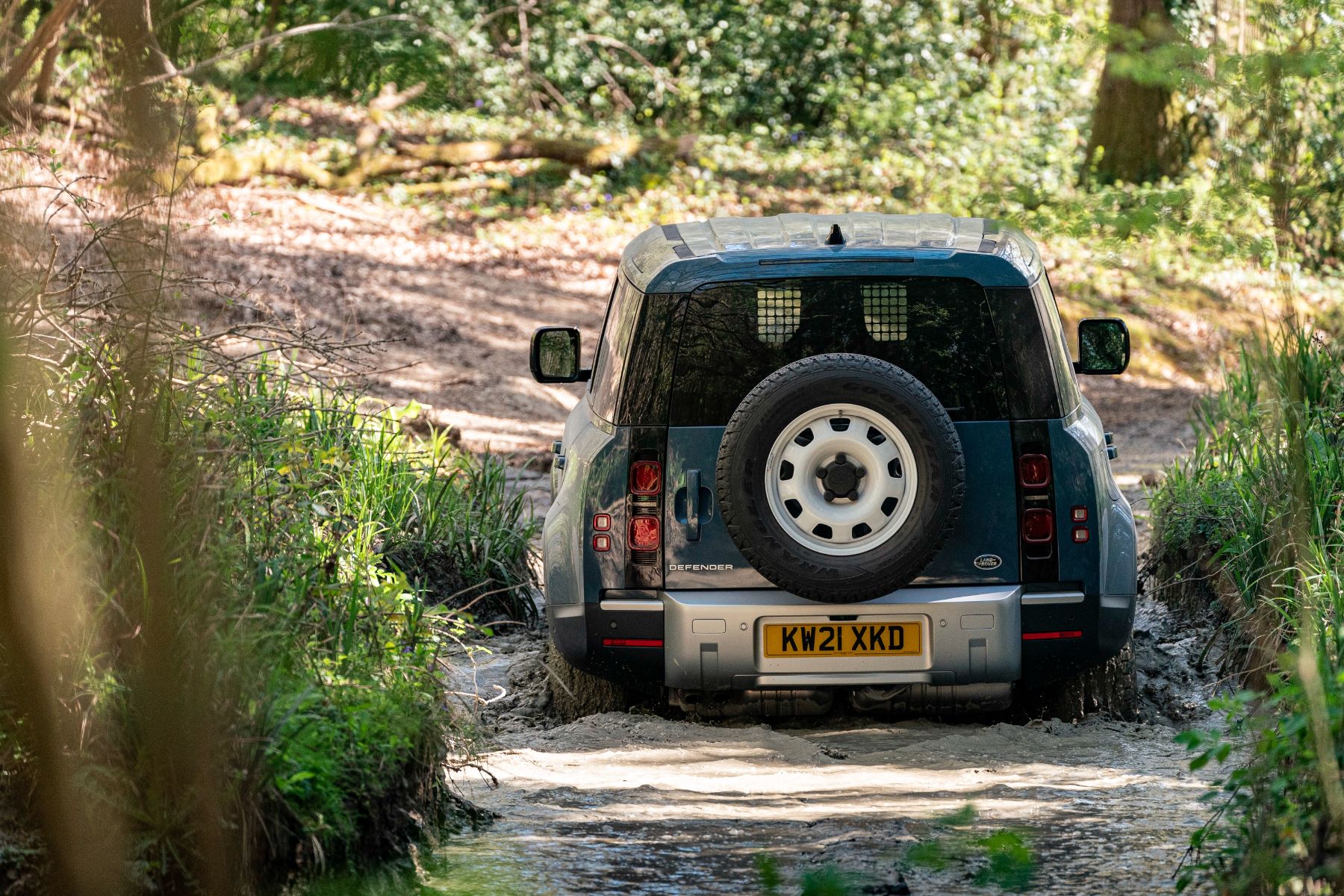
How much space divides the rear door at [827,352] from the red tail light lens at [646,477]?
0.13ft

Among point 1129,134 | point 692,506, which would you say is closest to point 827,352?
point 692,506

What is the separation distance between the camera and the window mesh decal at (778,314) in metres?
5.22

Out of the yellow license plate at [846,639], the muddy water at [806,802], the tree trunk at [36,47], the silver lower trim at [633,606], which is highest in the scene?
the tree trunk at [36,47]

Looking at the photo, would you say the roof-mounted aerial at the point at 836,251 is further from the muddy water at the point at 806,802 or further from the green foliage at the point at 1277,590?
the muddy water at the point at 806,802

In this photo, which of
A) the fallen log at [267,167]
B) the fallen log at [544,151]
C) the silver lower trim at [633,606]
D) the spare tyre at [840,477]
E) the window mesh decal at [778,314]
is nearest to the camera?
the spare tyre at [840,477]

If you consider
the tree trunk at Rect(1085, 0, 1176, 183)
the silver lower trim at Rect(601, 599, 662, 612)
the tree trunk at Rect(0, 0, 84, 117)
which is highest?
the tree trunk at Rect(1085, 0, 1176, 183)

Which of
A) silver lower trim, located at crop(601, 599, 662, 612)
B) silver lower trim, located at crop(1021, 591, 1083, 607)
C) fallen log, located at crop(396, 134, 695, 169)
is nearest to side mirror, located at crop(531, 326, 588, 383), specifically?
silver lower trim, located at crop(601, 599, 662, 612)

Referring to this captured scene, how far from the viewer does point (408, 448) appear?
8141 mm

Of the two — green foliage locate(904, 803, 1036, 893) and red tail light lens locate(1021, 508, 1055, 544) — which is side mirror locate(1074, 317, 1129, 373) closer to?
red tail light lens locate(1021, 508, 1055, 544)

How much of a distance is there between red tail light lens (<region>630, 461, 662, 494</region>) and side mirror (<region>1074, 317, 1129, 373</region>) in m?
1.98

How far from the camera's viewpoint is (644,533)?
5.14 meters

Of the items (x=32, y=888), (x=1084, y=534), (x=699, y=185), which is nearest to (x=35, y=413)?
(x=32, y=888)

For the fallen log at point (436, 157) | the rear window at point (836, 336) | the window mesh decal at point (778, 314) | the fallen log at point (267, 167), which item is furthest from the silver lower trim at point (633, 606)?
the fallen log at point (436, 157)

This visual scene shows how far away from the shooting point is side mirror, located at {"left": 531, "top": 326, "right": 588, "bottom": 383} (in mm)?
6379
